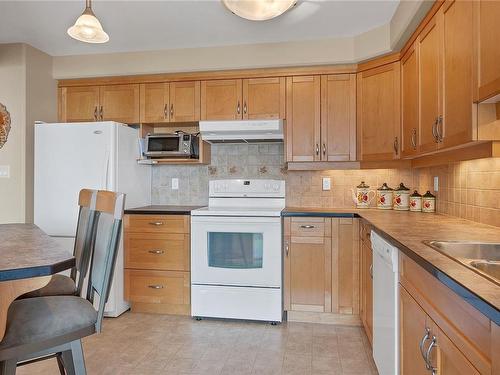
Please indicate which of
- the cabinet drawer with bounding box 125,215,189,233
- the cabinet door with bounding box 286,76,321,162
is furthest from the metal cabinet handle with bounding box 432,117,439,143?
the cabinet drawer with bounding box 125,215,189,233

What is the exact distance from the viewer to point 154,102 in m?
3.33

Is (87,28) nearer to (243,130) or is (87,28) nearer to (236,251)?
(243,130)

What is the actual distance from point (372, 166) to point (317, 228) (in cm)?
76

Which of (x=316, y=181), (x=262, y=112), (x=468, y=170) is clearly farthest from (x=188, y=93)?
(x=468, y=170)

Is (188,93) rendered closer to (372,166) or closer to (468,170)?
(372,166)

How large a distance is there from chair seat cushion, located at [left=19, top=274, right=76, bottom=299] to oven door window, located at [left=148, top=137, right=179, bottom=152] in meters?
1.72

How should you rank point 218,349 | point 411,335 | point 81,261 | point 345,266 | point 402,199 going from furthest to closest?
point 402,199, point 345,266, point 218,349, point 81,261, point 411,335

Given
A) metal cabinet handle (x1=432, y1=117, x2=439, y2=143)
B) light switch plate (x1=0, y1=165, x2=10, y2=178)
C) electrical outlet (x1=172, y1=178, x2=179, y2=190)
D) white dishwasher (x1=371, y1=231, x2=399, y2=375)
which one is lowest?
white dishwasher (x1=371, y1=231, x2=399, y2=375)

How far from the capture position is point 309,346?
2.50 m

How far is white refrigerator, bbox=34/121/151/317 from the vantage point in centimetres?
299

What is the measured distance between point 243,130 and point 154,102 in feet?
3.10

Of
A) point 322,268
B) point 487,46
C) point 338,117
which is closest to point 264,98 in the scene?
point 338,117

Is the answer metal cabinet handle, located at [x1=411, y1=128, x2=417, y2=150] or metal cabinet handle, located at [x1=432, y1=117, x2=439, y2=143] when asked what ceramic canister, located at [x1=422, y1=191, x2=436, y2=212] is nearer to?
metal cabinet handle, located at [x1=411, y1=128, x2=417, y2=150]

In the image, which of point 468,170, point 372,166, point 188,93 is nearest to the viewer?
point 468,170
